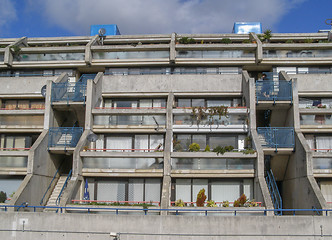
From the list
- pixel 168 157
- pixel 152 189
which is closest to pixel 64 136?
pixel 152 189

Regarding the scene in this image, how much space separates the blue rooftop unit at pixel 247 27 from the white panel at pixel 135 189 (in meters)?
21.3

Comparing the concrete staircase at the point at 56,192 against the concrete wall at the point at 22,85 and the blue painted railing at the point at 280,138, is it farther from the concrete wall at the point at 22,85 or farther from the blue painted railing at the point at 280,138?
the blue painted railing at the point at 280,138

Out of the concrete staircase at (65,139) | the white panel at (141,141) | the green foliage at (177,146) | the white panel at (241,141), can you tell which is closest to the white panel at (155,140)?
the white panel at (141,141)

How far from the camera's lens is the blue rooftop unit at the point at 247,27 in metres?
40.8

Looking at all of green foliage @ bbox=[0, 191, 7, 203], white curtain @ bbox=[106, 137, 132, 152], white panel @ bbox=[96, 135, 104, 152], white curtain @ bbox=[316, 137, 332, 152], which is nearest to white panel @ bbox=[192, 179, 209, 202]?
white curtain @ bbox=[106, 137, 132, 152]

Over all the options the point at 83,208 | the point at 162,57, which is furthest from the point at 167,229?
the point at 162,57

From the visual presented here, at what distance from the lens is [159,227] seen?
21500 millimetres

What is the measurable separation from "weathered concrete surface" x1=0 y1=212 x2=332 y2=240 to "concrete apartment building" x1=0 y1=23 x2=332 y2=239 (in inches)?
91.7

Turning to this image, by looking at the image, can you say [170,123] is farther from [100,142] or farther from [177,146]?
[100,142]

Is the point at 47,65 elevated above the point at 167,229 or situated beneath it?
elevated above

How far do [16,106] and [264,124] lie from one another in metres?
22.3

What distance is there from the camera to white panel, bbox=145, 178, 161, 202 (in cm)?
2850

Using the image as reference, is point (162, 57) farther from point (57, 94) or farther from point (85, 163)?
point (85, 163)

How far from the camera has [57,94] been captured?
102 ft
